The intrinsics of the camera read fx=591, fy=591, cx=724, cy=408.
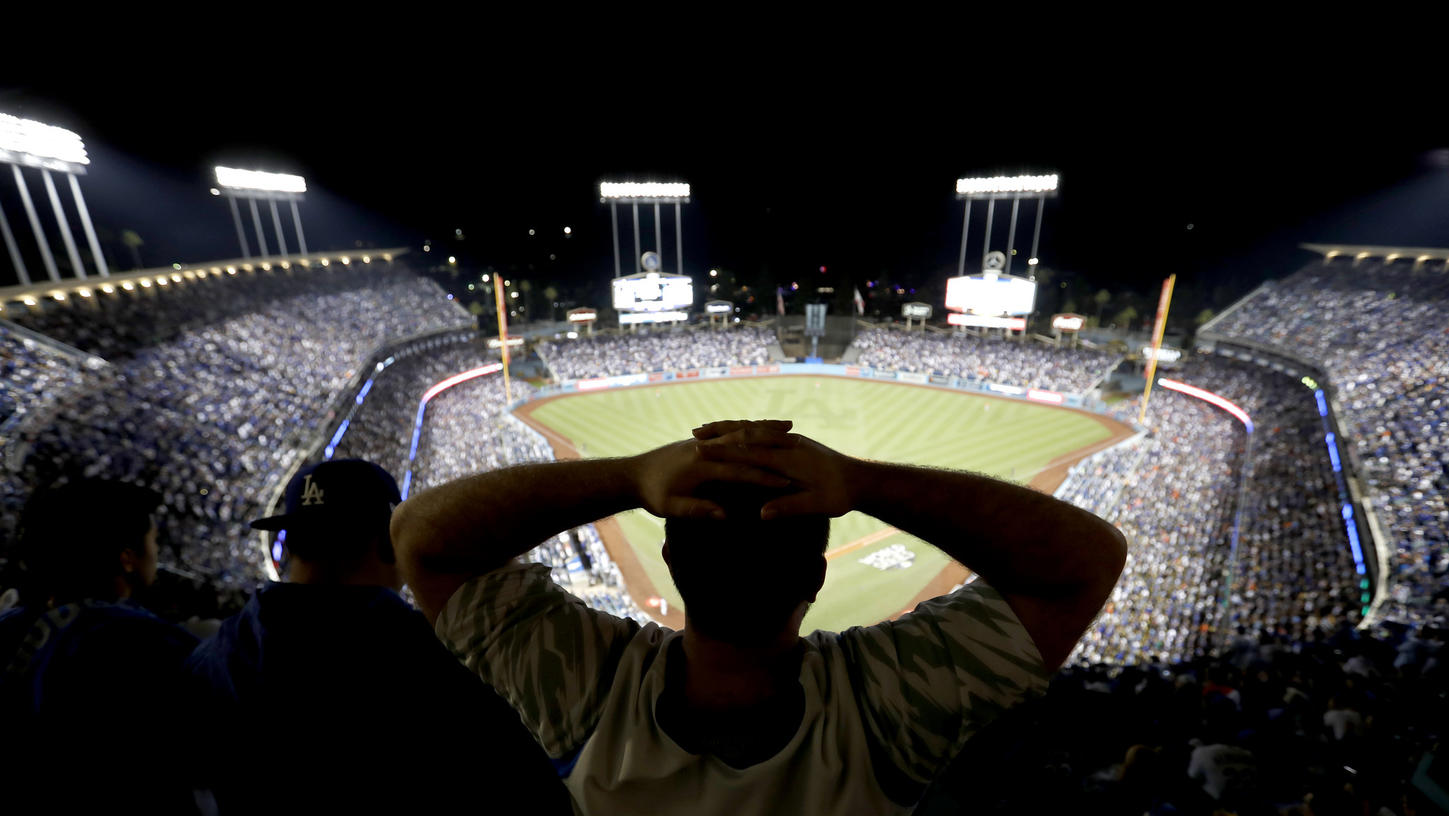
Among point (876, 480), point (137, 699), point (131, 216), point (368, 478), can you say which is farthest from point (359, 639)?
point (131, 216)

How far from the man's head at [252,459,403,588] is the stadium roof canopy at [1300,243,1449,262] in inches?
1864

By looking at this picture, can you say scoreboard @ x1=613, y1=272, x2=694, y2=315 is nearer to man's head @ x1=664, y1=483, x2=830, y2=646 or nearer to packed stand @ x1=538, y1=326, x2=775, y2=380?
packed stand @ x1=538, y1=326, x2=775, y2=380

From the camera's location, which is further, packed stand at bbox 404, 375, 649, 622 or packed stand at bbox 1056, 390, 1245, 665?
packed stand at bbox 404, 375, 649, 622

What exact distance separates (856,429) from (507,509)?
30980 mm

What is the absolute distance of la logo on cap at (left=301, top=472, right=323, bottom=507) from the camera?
2.23 meters

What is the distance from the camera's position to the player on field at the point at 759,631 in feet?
3.83

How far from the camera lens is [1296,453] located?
2067 centimetres

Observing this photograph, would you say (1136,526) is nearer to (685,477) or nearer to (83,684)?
(685,477)

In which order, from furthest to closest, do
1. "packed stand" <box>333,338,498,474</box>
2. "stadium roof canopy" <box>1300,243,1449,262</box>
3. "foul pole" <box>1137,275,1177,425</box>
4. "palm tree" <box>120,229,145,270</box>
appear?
"palm tree" <box>120,229,145,270</box>, "stadium roof canopy" <box>1300,243,1449,262</box>, "foul pole" <box>1137,275,1177,425</box>, "packed stand" <box>333,338,498,474</box>

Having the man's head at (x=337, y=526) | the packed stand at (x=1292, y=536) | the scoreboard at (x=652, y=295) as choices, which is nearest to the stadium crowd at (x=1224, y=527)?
the packed stand at (x=1292, y=536)

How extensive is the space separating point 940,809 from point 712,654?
3.32 m

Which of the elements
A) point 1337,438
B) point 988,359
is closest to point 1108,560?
point 1337,438

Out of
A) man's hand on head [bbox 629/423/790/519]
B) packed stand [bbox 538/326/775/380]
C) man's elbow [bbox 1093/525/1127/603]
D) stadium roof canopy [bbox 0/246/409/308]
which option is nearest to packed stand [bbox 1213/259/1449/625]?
man's elbow [bbox 1093/525/1127/603]

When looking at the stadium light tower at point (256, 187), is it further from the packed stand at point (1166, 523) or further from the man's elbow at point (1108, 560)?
the man's elbow at point (1108, 560)
